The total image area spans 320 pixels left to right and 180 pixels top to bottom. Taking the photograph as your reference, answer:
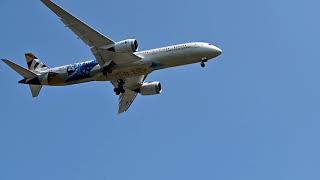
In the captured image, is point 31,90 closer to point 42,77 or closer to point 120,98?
point 42,77

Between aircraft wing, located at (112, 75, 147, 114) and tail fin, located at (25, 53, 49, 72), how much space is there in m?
8.76

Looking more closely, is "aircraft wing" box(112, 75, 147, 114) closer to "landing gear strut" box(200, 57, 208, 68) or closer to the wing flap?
the wing flap

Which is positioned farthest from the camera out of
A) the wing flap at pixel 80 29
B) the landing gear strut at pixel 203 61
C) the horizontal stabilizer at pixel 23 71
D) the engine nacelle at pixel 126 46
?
the horizontal stabilizer at pixel 23 71

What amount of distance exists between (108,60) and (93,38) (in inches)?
131

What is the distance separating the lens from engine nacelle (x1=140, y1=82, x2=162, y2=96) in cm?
8394

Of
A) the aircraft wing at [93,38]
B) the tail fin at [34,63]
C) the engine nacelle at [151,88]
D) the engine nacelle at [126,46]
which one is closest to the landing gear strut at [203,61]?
the aircraft wing at [93,38]

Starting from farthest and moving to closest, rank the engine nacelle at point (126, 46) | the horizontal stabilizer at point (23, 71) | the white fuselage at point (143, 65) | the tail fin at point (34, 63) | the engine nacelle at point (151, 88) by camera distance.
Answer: the engine nacelle at point (151, 88) < the tail fin at point (34, 63) < the horizontal stabilizer at point (23, 71) < the white fuselage at point (143, 65) < the engine nacelle at point (126, 46)

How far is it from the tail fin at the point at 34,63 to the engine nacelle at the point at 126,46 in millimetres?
12587

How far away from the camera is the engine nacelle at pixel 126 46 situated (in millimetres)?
73188

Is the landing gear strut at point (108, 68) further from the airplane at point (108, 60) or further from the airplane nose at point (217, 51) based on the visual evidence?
the airplane nose at point (217, 51)

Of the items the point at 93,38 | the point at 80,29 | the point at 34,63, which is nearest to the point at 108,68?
the point at 93,38

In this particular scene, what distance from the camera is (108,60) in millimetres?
76125

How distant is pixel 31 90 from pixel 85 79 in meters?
7.38

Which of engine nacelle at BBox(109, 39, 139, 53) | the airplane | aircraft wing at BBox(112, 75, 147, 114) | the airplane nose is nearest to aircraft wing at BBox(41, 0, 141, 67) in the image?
the airplane
